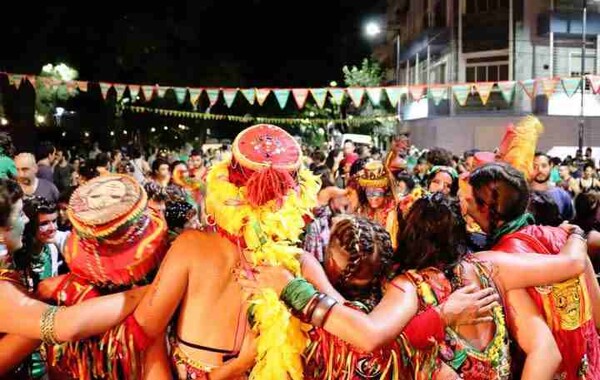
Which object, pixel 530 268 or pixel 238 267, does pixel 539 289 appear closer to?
pixel 530 268

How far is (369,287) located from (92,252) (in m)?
1.12

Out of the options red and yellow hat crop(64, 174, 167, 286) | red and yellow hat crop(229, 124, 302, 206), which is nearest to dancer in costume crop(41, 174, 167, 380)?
red and yellow hat crop(64, 174, 167, 286)

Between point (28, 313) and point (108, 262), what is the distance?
0.34 meters

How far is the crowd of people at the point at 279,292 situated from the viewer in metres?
2.31

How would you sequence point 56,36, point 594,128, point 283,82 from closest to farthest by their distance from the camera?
point 56,36
point 594,128
point 283,82

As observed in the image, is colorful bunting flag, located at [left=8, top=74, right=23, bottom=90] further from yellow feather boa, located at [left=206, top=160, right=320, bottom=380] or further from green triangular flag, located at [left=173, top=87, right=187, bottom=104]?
yellow feather boa, located at [left=206, top=160, right=320, bottom=380]

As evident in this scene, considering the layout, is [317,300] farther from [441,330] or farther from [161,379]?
[161,379]

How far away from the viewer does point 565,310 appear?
2.72 metres

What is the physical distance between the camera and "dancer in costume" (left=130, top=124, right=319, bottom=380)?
8.10 ft

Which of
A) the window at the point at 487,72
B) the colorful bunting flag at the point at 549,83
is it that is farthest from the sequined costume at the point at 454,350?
the window at the point at 487,72

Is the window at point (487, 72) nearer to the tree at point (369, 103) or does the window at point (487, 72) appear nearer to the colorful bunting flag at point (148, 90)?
the tree at point (369, 103)

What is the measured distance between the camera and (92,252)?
2.42 meters

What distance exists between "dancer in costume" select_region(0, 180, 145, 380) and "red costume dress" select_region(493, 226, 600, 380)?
1680 millimetres

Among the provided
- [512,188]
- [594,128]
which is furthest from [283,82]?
[512,188]
